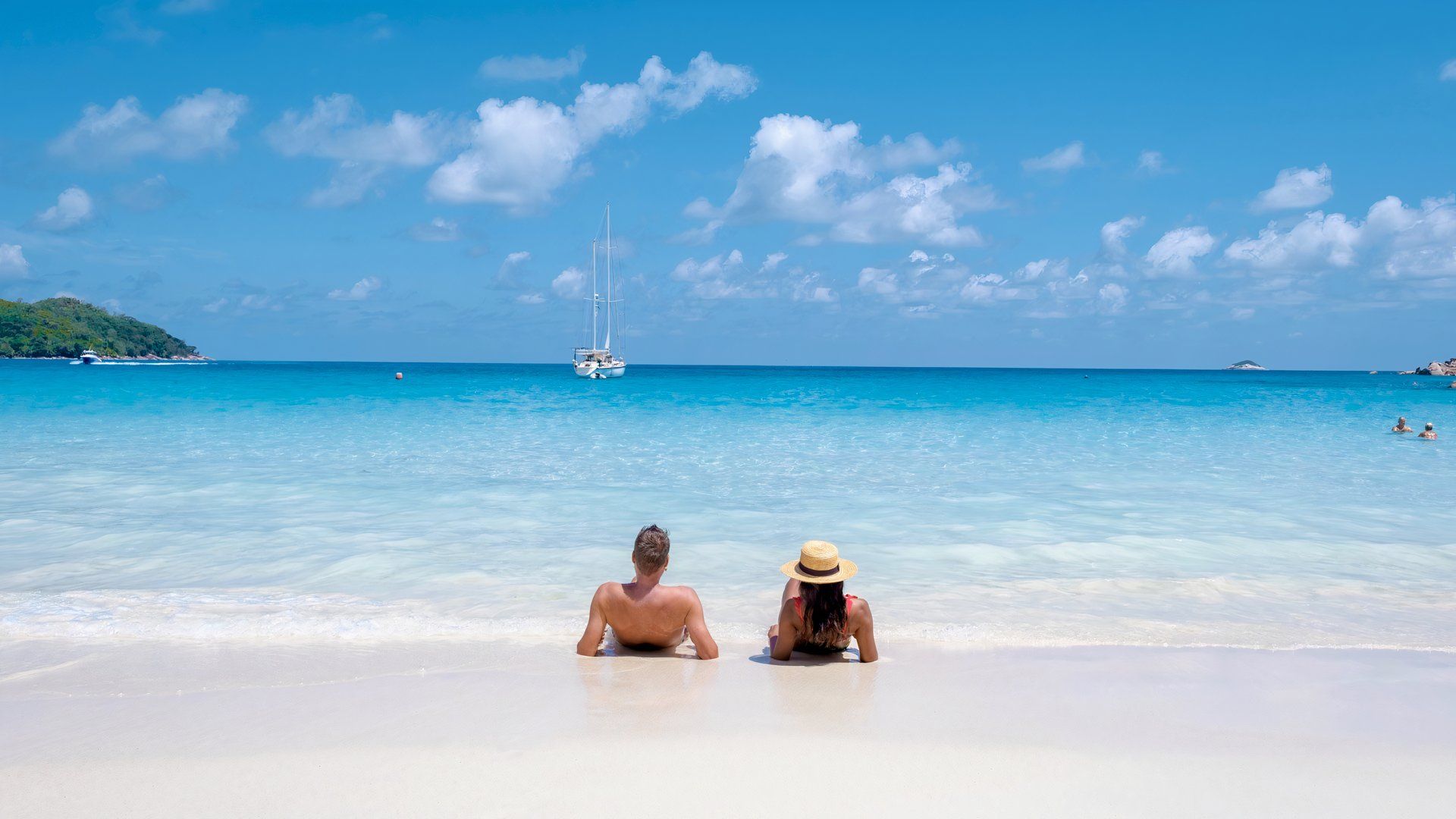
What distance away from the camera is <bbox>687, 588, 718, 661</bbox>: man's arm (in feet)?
18.2

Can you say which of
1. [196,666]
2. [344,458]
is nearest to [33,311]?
[344,458]

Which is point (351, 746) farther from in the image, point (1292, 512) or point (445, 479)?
point (1292, 512)

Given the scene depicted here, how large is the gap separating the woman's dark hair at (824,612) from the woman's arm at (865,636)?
0.36 ft

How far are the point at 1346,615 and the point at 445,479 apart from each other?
1237 cm

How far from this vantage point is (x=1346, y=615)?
685cm

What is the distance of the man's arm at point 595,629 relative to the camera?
5609 millimetres

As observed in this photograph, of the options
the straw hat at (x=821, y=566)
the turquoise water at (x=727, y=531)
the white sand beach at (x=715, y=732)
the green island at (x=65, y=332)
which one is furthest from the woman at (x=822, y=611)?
the green island at (x=65, y=332)

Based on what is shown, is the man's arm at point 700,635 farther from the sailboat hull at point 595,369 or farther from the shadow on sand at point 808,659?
the sailboat hull at point 595,369

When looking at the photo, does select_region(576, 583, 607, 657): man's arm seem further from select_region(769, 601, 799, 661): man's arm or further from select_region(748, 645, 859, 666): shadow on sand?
select_region(769, 601, 799, 661): man's arm

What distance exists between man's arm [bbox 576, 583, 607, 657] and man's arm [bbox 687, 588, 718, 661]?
58 centimetres

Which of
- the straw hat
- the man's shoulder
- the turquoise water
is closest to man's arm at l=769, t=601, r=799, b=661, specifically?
the straw hat

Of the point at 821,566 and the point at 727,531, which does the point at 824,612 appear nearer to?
the point at 821,566

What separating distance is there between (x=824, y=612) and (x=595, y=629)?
1.54 meters

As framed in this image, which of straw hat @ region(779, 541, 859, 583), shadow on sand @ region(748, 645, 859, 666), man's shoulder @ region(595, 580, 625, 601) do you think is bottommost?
shadow on sand @ region(748, 645, 859, 666)
